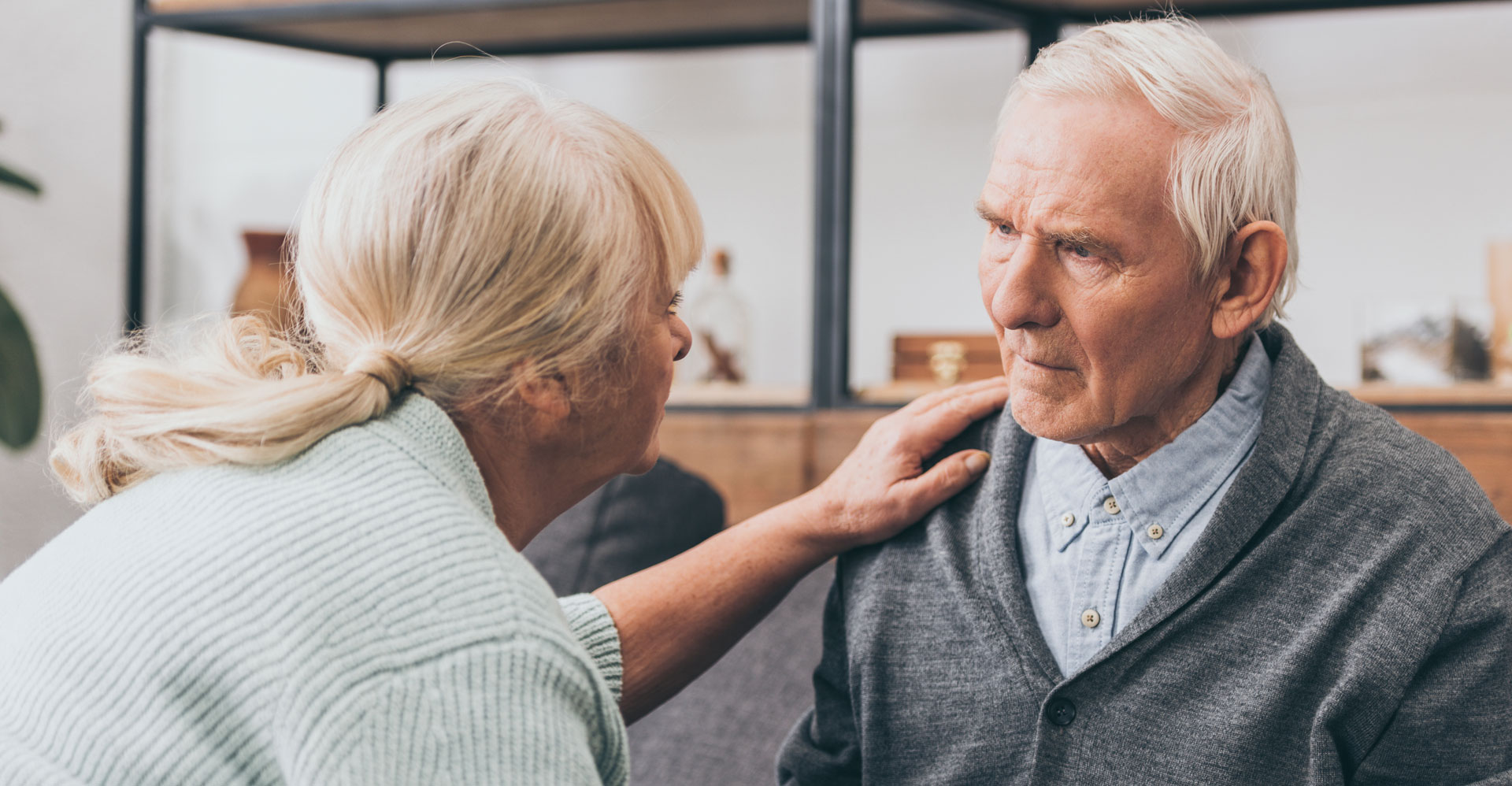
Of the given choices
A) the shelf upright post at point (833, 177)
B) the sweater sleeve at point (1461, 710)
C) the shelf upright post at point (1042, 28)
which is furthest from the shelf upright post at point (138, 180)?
the sweater sleeve at point (1461, 710)

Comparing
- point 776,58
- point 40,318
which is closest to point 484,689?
point 776,58

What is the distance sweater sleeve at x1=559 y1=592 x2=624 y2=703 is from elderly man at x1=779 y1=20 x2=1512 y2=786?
0.77 ft

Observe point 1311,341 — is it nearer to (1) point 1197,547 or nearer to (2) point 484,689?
(1) point 1197,547

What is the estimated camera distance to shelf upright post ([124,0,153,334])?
2.60m

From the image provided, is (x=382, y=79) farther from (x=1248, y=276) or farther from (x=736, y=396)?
(x=1248, y=276)

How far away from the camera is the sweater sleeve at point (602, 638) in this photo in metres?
1.18

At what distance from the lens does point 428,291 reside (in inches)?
33.3

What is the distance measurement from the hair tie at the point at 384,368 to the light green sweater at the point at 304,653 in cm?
7

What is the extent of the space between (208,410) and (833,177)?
4.55ft

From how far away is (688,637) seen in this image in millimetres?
1225

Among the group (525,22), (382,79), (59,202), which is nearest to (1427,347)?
(525,22)

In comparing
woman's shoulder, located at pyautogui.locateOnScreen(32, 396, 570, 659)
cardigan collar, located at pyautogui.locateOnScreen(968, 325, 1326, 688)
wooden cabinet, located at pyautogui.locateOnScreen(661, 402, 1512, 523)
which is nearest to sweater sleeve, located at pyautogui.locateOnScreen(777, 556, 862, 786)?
cardigan collar, located at pyautogui.locateOnScreen(968, 325, 1326, 688)

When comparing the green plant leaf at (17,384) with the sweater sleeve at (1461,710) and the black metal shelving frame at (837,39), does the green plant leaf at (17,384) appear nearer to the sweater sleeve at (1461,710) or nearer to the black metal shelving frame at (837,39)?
the black metal shelving frame at (837,39)

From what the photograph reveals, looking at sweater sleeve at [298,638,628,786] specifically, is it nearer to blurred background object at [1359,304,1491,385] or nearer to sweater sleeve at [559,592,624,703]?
sweater sleeve at [559,592,624,703]
